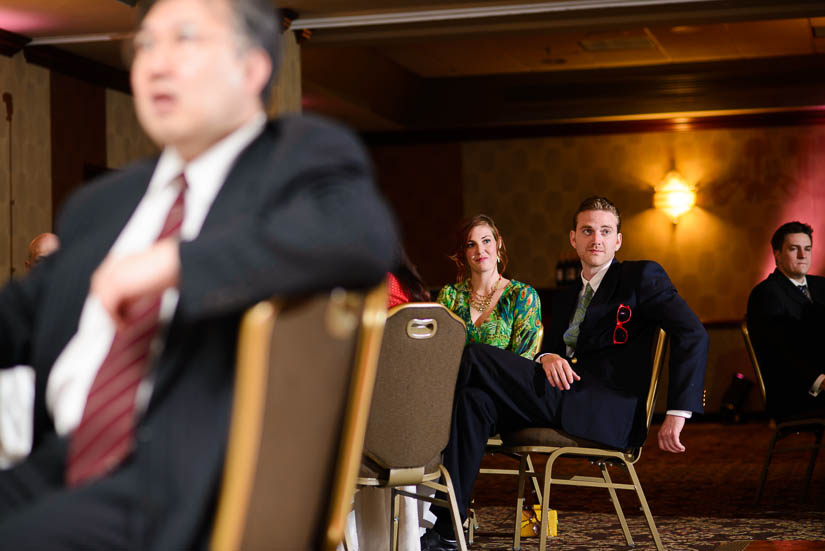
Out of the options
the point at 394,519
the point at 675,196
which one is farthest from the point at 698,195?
the point at 394,519

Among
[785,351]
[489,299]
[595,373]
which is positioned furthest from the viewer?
[785,351]

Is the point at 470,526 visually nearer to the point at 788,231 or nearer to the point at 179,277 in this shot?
the point at 788,231

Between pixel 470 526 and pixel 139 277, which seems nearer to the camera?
pixel 139 277

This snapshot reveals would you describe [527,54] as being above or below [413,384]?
above

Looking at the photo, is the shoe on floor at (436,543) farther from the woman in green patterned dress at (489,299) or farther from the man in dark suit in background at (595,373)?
the woman in green patterned dress at (489,299)

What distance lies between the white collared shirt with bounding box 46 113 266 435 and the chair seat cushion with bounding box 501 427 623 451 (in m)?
2.95

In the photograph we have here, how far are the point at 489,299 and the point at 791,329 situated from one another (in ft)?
5.60

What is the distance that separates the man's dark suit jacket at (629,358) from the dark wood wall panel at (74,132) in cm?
480

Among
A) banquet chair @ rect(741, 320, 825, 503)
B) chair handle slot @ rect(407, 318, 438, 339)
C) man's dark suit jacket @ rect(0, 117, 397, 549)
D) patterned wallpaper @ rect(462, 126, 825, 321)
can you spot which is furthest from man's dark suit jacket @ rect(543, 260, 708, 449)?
patterned wallpaper @ rect(462, 126, 825, 321)

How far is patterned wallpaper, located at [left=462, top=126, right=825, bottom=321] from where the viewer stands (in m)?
10.9

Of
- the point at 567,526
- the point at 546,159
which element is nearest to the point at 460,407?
the point at 567,526

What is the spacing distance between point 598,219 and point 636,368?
0.64 metres

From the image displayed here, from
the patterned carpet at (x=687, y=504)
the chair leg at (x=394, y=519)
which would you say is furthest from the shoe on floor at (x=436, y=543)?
the patterned carpet at (x=687, y=504)

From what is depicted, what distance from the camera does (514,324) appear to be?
475 centimetres
